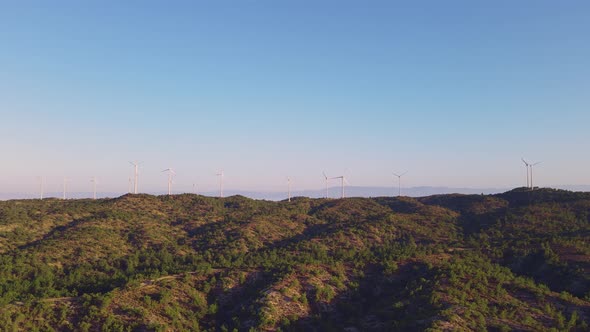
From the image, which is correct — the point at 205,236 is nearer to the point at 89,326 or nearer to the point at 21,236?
the point at 21,236

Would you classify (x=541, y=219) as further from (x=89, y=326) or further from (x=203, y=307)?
(x=89, y=326)

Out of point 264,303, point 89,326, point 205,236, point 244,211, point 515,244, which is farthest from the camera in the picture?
point 244,211

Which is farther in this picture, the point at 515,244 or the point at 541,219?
the point at 541,219

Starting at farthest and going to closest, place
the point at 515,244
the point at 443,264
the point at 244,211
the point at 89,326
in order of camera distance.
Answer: the point at 244,211
the point at 515,244
the point at 443,264
the point at 89,326

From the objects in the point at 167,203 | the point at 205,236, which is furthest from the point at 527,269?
the point at 167,203

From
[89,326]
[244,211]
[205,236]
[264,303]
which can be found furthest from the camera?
[244,211]

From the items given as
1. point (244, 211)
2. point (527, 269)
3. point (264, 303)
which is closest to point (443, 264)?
point (527, 269)
